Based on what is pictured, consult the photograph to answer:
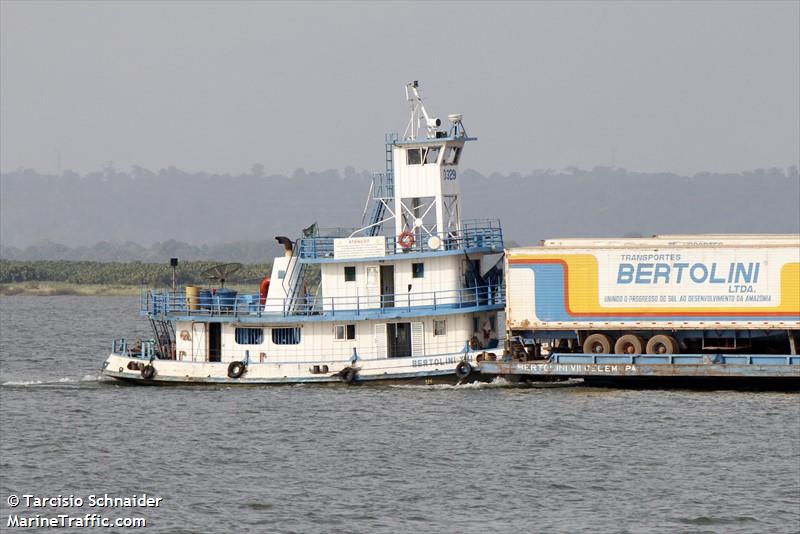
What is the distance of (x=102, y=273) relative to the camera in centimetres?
15225

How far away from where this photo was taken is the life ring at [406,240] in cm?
4353

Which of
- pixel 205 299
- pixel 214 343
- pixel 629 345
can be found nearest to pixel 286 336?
pixel 214 343

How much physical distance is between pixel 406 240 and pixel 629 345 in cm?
754

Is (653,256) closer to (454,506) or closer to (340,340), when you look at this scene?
(340,340)

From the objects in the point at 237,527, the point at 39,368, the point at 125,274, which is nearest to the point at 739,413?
the point at 237,527

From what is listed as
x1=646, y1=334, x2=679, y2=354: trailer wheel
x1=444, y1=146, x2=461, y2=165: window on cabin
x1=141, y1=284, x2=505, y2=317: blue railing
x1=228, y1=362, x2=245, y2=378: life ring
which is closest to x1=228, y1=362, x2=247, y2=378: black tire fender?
x1=228, y1=362, x2=245, y2=378: life ring

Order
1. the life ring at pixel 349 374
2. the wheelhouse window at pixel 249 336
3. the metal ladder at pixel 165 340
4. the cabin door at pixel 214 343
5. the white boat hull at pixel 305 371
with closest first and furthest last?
1. the white boat hull at pixel 305 371
2. the life ring at pixel 349 374
3. the wheelhouse window at pixel 249 336
4. the cabin door at pixel 214 343
5. the metal ladder at pixel 165 340

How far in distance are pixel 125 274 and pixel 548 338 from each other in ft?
372

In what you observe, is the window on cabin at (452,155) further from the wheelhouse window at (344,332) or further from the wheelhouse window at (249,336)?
the wheelhouse window at (249,336)

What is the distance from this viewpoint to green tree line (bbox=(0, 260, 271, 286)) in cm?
14450

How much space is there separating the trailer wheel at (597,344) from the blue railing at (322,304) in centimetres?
311

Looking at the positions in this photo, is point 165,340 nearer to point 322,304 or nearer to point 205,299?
point 205,299

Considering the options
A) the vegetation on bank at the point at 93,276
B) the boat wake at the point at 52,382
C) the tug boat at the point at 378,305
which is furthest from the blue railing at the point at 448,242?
the vegetation on bank at the point at 93,276

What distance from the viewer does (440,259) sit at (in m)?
43.5
